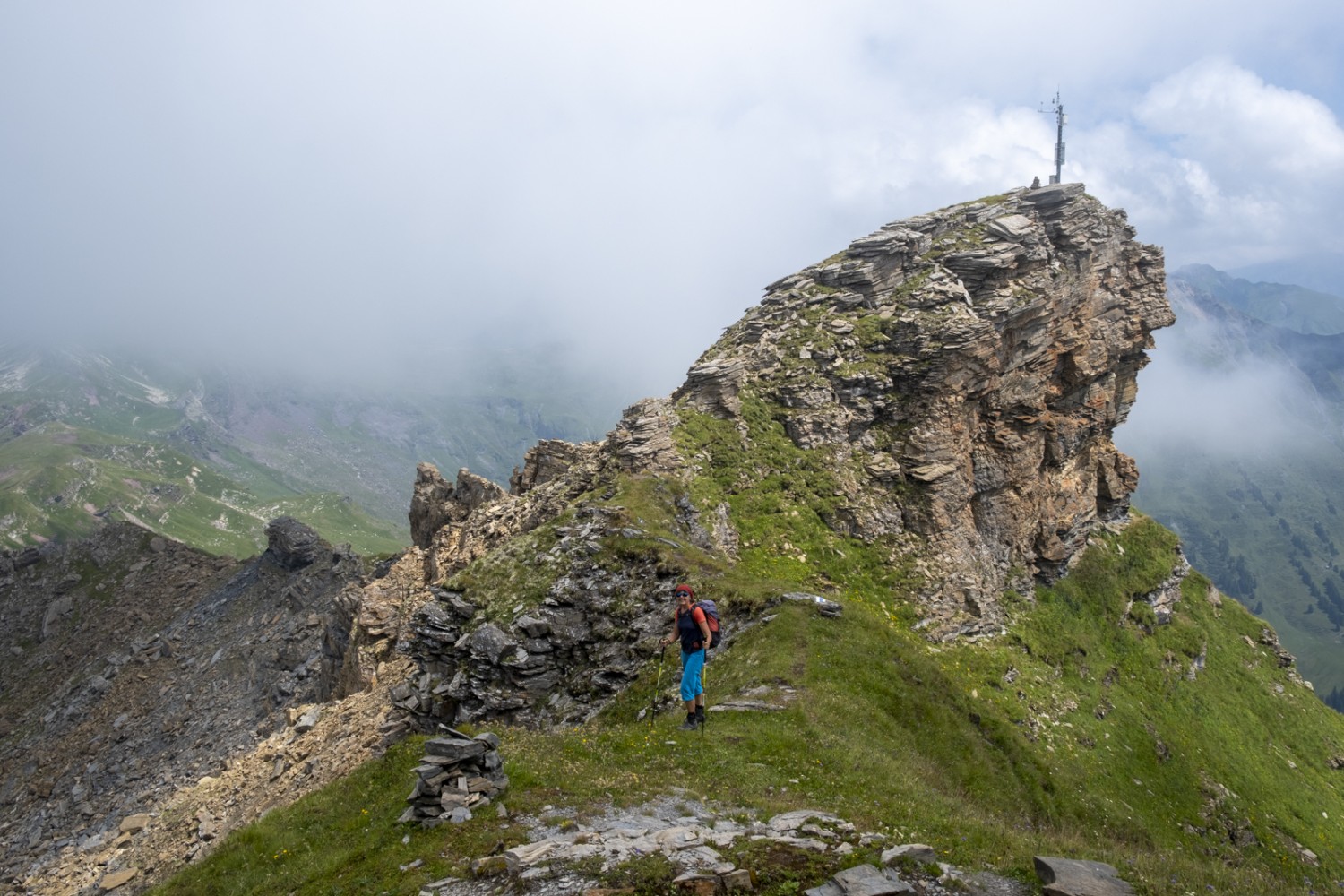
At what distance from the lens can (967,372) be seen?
180 ft

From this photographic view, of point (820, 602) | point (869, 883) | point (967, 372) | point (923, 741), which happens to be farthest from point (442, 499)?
point (869, 883)

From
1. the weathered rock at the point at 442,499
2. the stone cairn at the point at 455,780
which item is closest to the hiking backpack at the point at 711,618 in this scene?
the stone cairn at the point at 455,780

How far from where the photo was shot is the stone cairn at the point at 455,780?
60.1 ft

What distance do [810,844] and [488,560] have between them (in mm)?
27940

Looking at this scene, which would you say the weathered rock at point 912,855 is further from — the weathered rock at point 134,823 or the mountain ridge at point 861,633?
the weathered rock at point 134,823

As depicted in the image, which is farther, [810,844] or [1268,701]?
[1268,701]

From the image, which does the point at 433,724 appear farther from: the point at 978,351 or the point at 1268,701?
the point at 1268,701

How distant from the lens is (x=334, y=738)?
1502 inches

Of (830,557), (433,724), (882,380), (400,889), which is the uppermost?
(882,380)

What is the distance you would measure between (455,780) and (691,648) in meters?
8.42

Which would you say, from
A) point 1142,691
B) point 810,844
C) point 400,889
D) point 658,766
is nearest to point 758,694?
point 658,766

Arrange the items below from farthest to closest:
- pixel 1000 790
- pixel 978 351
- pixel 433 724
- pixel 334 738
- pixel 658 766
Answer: pixel 978 351
pixel 334 738
pixel 433 724
pixel 1000 790
pixel 658 766

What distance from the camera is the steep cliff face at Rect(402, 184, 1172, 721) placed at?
36281mm

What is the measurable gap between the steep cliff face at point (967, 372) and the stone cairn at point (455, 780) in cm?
3336
